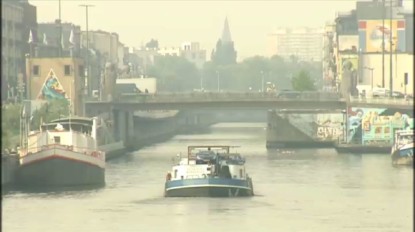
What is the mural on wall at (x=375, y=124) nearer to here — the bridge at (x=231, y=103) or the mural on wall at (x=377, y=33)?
the bridge at (x=231, y=103)

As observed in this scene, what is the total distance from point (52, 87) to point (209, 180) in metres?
46.5

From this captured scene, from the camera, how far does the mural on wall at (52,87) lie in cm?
10069

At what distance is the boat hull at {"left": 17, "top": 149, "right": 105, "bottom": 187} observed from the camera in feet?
212

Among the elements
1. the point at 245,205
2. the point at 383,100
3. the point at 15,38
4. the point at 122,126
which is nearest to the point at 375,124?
the point at 383,100

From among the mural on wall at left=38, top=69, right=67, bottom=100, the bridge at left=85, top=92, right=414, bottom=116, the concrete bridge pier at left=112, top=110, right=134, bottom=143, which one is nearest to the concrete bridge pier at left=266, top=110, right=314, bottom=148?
the bridge at left=85, top=92, right=414, bottom=116

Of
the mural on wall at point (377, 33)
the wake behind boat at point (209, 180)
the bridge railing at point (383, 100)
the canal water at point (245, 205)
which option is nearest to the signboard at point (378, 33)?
the mural on wall at point (377, 33)

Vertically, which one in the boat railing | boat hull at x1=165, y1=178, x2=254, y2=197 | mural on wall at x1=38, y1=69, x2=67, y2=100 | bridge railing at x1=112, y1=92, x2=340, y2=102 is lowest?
boat hull at x1=165, y1=178, x2=254, y2=197

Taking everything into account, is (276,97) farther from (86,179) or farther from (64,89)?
(86,179)

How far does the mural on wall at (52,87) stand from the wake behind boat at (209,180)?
1703 inches

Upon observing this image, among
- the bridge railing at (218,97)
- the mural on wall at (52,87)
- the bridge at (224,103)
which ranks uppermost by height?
the mural on wall at (52,87)

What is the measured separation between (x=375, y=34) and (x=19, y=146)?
83.8 metres

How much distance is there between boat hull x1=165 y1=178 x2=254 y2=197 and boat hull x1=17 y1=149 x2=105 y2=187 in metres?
9.47

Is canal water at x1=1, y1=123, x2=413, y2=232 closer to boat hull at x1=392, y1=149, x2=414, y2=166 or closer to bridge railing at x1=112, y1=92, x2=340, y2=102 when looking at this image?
boat hull at x1=392, y1=149, x2=414, y2=166

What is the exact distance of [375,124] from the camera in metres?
106
